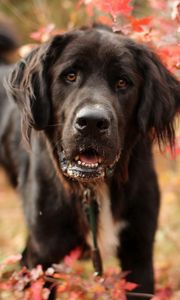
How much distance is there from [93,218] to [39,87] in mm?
892

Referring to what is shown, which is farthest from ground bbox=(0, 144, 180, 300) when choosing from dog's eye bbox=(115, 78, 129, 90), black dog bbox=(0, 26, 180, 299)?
dog's eye bbox=(115, 78, 129, 90)

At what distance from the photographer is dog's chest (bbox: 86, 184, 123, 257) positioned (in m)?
3.61

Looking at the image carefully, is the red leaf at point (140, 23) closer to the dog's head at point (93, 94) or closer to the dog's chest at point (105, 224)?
the dog's head at point (93, 94)

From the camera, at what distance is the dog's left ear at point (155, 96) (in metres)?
3.38

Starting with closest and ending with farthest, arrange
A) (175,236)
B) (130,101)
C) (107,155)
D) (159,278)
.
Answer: (107,155) → (130,101) → (159,278) → (175,236)

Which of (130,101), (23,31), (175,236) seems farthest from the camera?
(23,31)

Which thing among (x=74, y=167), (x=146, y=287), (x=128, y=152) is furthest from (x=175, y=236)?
(x=74, y=167)

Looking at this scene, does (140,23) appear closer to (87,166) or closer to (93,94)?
(93,94)

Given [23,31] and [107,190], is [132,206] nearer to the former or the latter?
[107,190]

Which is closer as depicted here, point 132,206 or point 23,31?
point 132,206

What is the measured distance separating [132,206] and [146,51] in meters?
0.99

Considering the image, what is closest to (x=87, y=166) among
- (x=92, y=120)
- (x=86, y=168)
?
(x=86, y=168)

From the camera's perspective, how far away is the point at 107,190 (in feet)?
11.9

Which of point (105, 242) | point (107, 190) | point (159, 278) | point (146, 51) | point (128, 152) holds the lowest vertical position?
point (159, 278)
